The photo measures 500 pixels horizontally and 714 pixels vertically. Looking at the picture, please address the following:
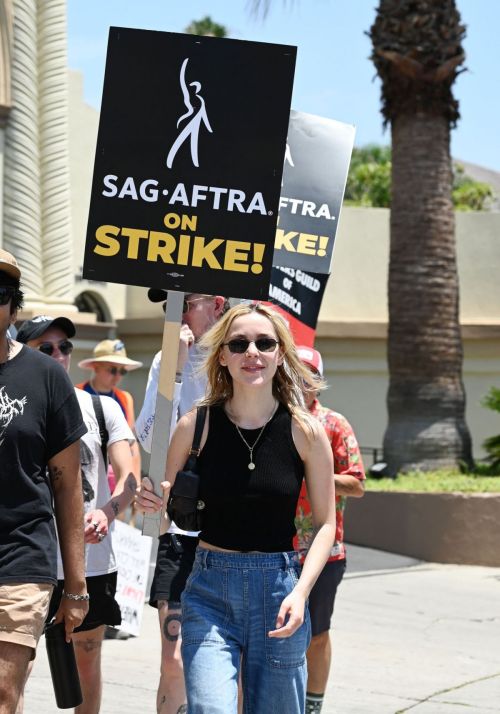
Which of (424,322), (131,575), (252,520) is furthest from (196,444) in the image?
(424,322)

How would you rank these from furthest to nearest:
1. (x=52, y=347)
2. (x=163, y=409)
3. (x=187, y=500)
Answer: (x=52, y=347)
(x=163, y=409)
(x=187, y=500)

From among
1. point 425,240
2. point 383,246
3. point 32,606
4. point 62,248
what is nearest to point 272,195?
point 32,606

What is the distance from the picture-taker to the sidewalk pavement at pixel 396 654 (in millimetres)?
6789

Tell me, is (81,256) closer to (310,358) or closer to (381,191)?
(310,358)

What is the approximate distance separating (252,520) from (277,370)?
61 centimetres

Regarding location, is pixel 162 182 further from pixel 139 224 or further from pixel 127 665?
pixel 127 665

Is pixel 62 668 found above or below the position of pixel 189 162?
below

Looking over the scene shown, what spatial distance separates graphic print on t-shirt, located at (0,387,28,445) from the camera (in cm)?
400

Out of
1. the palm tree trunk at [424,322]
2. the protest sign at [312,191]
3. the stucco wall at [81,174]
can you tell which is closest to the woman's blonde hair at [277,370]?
the protest sign at [312,191]

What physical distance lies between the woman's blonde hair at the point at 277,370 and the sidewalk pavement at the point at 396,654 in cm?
107

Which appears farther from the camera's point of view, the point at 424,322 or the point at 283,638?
the point at 424,322

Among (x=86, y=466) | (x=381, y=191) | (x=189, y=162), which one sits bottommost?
(x=86, y=466)

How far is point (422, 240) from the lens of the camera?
14.2 metres

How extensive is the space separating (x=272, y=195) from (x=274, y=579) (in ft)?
4.69
